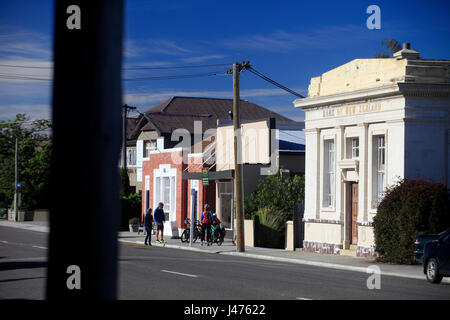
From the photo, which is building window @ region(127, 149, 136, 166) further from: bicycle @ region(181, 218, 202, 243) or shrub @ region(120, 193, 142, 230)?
bicycle @ region(181, 218, 202, 243)

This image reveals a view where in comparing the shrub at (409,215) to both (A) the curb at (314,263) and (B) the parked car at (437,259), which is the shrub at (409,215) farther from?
(B) the parked car at (437,259)

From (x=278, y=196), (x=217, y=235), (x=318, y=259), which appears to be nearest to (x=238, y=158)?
(x=318, y=259)

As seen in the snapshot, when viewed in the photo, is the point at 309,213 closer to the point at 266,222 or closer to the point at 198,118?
the point at 266,222

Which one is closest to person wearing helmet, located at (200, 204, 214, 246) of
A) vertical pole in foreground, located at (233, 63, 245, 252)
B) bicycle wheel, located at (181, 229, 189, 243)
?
bicycle wheel, located at (181, 229, 189, 243)

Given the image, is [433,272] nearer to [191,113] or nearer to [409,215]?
[409,215]

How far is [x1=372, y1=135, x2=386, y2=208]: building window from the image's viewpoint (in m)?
27.3

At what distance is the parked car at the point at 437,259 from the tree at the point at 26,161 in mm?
54332

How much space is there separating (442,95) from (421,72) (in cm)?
110

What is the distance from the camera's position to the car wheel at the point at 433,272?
59.5 ft

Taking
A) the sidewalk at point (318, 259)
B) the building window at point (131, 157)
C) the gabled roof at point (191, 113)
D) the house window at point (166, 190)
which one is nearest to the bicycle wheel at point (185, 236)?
the sidewalk at point (318, 259)

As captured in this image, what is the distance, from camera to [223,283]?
16203mm

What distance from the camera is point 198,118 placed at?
216ft
